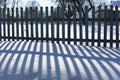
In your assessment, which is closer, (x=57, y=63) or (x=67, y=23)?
(x=57, y=63)

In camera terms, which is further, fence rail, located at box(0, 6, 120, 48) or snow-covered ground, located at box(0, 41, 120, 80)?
fence rail, located at box(0, 6, 120, 48)

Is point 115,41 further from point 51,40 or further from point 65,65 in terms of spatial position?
point 65,65

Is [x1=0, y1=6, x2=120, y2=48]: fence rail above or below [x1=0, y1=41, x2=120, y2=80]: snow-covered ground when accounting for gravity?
above

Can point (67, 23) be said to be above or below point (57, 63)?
above

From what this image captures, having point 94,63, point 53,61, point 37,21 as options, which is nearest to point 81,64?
point 94,63

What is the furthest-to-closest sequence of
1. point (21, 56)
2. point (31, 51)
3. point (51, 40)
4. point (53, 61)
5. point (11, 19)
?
point (11, 19) → point (51, 40) → point (31, 51) → point (21, 56) → point (53, 61)

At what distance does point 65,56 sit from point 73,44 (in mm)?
2276

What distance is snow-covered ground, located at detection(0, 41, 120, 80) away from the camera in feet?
17.5

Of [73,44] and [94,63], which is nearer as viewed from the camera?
[94,63]

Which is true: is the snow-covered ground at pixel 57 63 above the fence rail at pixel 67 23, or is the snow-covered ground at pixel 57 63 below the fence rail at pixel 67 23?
below

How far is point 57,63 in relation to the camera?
6352 mm

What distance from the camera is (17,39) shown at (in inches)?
399

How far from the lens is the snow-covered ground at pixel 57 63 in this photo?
5.32 metres

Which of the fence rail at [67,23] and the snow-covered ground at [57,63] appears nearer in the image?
the snow-covered ground at [57,63]
